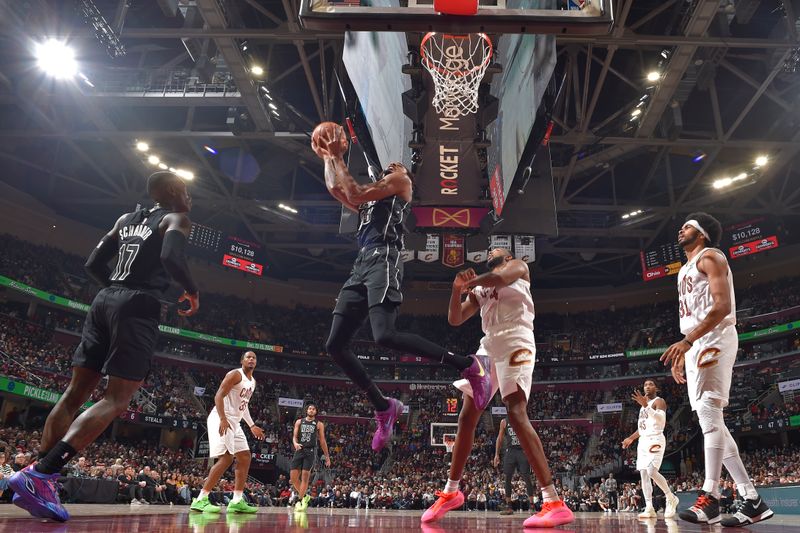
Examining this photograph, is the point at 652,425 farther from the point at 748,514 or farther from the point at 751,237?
the point at 751,237

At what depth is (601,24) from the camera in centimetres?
407

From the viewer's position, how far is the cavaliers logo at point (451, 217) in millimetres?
13500

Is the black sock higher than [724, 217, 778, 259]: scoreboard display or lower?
lower

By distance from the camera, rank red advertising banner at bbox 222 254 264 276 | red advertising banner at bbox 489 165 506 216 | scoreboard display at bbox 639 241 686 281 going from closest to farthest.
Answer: red advertising banner at bbox 489 165 506 216, scoreboard display at bbox 639 241 686 281, red advertising banner at bbox 222 254 264 276

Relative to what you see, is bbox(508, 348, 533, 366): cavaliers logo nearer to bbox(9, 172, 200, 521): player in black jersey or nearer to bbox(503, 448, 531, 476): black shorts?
bbox(9, 172, 200, 521): player in black jersey

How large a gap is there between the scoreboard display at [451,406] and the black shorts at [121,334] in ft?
89.4

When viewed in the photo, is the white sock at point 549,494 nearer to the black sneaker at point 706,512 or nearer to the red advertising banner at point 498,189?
the black sneaker at point 706,512

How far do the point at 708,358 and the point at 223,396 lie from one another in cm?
547

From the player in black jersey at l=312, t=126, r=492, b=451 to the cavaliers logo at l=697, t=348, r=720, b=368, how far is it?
173 cm

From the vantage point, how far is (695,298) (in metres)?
4.62

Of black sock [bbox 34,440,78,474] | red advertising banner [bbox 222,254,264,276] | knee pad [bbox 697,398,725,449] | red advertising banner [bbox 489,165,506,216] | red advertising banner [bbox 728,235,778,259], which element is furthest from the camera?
red advertising banner [bbox 222,254,264,276]

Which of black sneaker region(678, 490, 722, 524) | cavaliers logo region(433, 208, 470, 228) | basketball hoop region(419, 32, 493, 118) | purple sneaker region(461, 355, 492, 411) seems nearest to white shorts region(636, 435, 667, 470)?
black sneaker region(678, 490, 722, 524)

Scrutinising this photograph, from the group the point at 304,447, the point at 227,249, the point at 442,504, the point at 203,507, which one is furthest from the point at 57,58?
the point at 442,504

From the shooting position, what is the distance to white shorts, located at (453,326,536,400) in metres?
4.30
